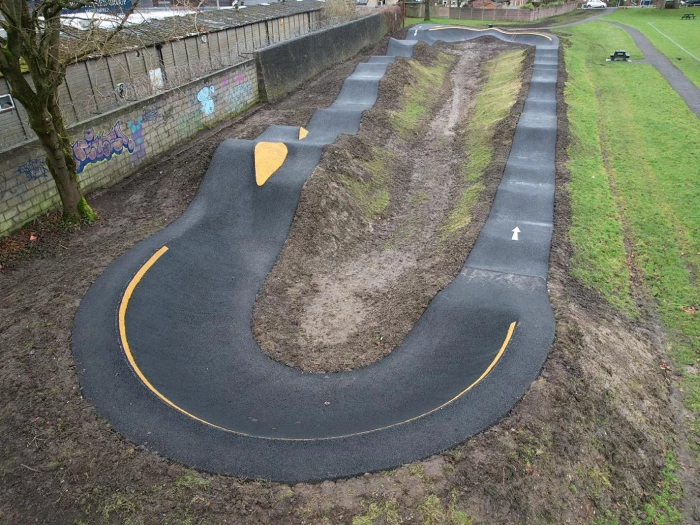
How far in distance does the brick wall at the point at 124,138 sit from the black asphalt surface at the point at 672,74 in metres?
26.5

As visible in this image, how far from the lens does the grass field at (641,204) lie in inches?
542

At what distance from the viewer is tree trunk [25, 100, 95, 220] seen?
13414 millimetres

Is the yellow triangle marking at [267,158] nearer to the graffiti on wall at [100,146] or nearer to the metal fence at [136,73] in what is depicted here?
the graffiti on wall at [100,146]

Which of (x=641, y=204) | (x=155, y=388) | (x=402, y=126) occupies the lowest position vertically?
(x=641, y=204)

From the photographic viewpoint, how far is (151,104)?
20.5 meters

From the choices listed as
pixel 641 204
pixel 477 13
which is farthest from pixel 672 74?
pixel 477 13

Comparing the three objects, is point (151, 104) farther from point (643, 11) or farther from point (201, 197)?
point (643, 11)

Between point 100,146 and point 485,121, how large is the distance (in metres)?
19.5

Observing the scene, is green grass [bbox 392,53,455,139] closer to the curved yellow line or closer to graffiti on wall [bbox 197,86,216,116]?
graffiti on wall [bbox 197,86,216,116]

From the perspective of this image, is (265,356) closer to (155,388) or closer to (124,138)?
(155,388)

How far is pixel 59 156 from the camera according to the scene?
14.3 metres

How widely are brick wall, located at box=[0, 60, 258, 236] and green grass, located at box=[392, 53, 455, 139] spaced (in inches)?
358

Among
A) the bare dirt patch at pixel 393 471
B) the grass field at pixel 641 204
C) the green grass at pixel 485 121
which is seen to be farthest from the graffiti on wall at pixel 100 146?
the grass field at pixel 641 204

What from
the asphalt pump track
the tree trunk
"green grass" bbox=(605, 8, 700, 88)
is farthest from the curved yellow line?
"green grass" bbox=(605, 8, 700, 88)
